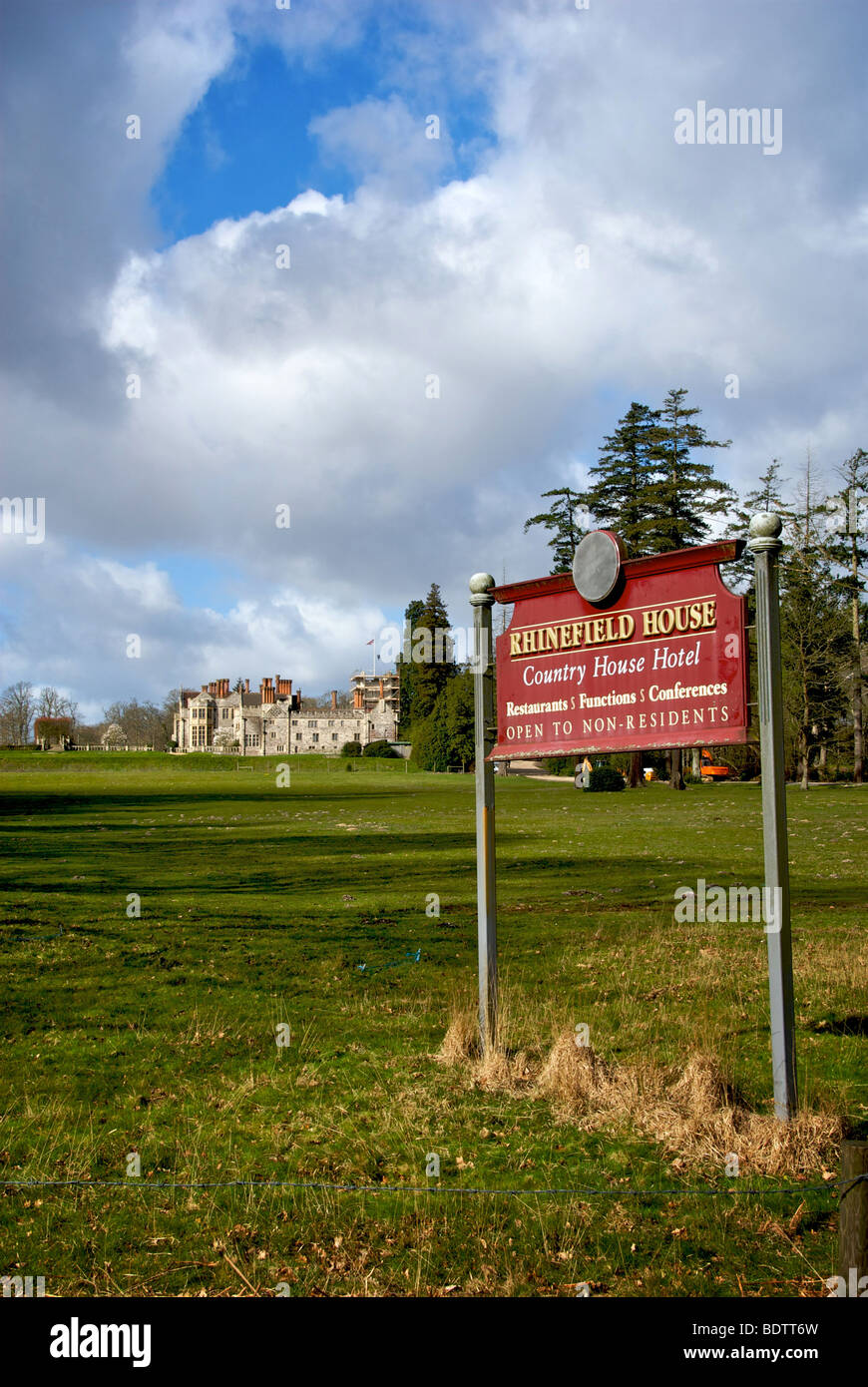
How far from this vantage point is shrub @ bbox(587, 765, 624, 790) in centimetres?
5251

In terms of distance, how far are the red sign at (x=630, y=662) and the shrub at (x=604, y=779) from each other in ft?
145

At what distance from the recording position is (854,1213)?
162 inches

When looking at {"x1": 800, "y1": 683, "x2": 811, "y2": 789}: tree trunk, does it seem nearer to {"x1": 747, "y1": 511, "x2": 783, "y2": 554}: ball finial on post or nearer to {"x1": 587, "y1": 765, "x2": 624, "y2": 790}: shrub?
{"x1": 587, "y1": 765, "x2": 624, "y2": 790}: shrub

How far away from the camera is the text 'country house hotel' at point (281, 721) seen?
142m

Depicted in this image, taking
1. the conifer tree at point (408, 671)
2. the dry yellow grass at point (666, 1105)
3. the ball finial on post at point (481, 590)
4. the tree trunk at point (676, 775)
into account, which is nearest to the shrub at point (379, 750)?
the conifer tree at point (408, 671)

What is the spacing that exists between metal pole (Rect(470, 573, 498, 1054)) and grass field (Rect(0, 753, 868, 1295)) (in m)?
0.29

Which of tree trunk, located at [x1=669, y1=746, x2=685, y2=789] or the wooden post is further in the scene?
tree trunk, located at [x1=669, y1=746, x2=685, y2=789]

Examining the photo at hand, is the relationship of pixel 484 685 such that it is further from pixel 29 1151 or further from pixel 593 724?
pixel 29 1151

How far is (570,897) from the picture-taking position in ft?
55.9

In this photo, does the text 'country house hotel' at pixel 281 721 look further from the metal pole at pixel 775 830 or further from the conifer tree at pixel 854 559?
the metal pole at pixel 775 830

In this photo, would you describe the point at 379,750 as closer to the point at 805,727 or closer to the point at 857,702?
the point at 857,702

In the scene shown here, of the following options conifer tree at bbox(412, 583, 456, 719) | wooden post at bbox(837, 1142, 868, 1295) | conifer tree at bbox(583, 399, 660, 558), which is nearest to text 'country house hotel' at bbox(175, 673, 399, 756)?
conifer tree at bbox(412, 583, 456, 719)

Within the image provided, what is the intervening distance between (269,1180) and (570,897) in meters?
11.2
